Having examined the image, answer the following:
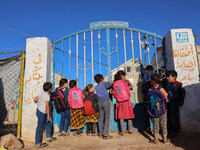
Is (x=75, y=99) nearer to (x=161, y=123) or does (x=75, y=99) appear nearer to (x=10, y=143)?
(x=10, y=143)

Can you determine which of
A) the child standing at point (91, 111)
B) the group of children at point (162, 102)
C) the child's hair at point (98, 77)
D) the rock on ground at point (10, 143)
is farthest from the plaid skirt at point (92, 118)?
the rock on ground at point (10, 143)

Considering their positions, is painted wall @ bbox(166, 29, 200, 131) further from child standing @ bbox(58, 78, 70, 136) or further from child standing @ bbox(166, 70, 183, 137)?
child standing @ bbox(58, 78, 70, 136)

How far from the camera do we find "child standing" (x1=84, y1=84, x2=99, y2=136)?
3828 millimetres

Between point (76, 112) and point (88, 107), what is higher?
point (88, 107)

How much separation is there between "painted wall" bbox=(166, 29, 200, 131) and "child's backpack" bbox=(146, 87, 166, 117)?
1.05 meters

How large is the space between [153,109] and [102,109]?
1.13 metres

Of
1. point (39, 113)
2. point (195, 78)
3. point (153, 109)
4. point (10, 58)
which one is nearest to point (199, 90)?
point (195, 78)

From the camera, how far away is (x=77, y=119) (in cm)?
393

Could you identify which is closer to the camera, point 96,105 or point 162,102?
point 162,102

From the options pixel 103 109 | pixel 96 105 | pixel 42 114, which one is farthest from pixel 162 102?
pixel 42 114

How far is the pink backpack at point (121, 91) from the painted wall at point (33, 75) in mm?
1768

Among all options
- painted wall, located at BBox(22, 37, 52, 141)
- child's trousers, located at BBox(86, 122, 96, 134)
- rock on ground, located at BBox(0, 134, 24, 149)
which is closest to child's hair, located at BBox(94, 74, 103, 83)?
child's trousers, located at BBox(86, 122, 96, 134)

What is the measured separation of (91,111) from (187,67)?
254 cm

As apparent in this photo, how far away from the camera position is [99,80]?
392 cm
